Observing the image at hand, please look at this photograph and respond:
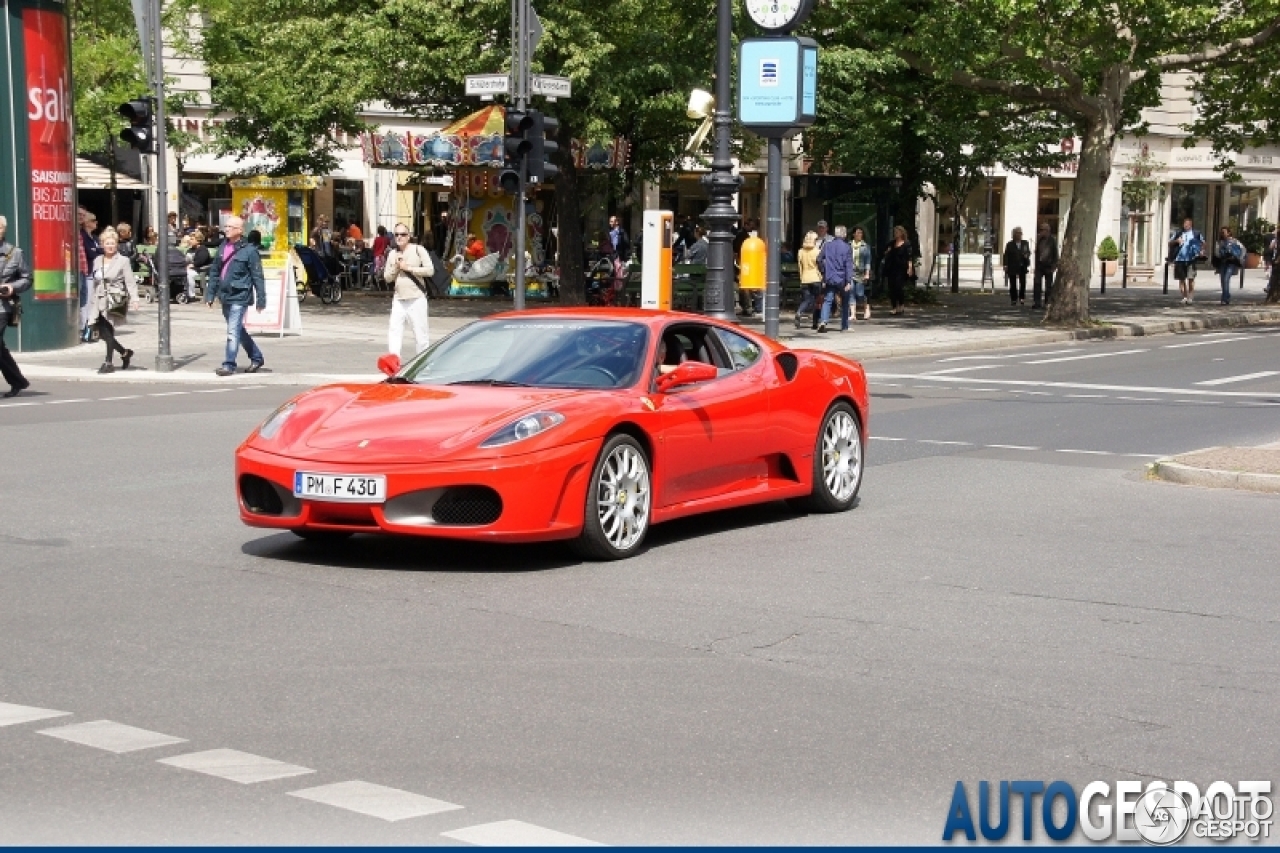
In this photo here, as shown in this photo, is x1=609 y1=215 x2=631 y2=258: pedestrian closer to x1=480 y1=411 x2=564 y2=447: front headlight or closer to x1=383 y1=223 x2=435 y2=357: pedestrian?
x1=383 y1=223 x2=435 y2=357: pedestrian

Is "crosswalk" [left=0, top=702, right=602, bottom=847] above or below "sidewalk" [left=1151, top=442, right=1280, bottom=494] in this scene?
above

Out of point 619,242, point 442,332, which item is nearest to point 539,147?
point 442,332

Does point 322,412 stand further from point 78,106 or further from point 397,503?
point 78,106

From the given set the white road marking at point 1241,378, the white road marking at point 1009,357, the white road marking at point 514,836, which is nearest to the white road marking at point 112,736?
the white road marking at point 514,836

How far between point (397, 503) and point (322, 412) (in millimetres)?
908

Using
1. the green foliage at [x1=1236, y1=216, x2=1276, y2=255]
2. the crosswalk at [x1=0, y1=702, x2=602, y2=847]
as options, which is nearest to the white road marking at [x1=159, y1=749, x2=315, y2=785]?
the crosswalk at [x1=0, y1=702, x2=602, y2=847]

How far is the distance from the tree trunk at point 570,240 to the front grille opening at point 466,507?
27791 mm

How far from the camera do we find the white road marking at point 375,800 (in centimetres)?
526

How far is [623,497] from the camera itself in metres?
9.84

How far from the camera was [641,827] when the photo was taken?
5156 millimetres

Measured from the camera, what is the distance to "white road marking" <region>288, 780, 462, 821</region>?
17.3ft

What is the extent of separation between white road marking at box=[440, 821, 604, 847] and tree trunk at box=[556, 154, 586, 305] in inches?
1261

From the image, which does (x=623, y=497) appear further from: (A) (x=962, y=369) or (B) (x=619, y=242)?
(B) (x=619, y=242)

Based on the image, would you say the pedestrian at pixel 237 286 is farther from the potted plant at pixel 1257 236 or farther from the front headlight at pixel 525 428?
the potted plant at pixel 1257 236
